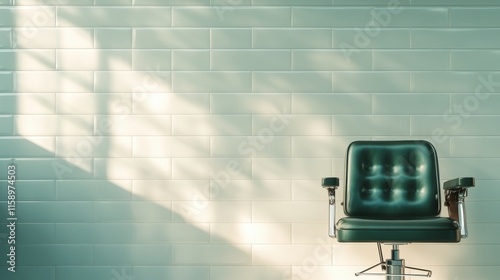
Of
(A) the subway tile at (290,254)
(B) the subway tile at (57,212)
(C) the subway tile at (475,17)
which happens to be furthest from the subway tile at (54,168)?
(C) the subway tile at (475,17)

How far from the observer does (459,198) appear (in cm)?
337

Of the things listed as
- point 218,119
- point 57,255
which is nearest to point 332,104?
point 218,119

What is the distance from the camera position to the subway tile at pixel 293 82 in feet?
13.3

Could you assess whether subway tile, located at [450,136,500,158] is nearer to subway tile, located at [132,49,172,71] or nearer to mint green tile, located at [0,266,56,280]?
subway tile, located at [132,49,172,71]

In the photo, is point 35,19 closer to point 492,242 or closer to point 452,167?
point 452,167

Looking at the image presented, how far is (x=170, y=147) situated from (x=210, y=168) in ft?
0.93

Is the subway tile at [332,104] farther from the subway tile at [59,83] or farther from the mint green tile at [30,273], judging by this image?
the mint green tile at [30,273]

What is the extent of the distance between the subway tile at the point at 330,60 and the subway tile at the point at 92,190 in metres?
1.31

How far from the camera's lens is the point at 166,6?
4.07 meters

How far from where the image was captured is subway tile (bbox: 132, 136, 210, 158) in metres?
4.05

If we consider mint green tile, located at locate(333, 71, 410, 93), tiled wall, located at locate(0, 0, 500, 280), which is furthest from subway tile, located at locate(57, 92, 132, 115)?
mint green tile, located at locate(333, 71, 410, 93)

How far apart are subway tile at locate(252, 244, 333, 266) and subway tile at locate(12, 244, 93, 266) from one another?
105 centimetres

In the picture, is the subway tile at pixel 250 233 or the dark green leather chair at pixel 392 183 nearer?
the dark green leather chair at pixel 392 183

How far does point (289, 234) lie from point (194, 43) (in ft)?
4.37
